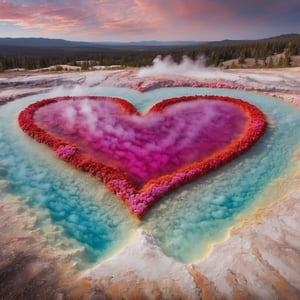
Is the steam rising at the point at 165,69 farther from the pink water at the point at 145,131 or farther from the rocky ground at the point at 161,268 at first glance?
the rocky ground at the point at 161,268

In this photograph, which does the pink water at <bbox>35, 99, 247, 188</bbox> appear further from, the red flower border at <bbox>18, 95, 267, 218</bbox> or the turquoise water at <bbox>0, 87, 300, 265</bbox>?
the turquoise water at <bbox>0, 87, 300, 265</bbox>

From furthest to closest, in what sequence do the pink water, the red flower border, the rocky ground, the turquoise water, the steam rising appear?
the steam rising → the pink water → the red flower border → the turquoise water → the rocky ground

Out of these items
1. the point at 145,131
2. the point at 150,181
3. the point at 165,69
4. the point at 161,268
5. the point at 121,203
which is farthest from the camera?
the point at 165,69

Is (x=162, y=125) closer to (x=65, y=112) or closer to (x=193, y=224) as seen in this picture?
(x=65, y=112)

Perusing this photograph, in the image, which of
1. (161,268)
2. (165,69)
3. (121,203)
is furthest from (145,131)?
(165,69)

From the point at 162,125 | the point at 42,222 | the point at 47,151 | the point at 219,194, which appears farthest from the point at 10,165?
the point at 219,194

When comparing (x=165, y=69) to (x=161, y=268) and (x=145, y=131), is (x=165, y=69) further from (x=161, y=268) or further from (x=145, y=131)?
(x=161, y=268)

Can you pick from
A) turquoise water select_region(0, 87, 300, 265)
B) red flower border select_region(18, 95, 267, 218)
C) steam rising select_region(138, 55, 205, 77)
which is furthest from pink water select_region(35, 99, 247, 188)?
steam rising select_region(138, 55, 205, 77)
